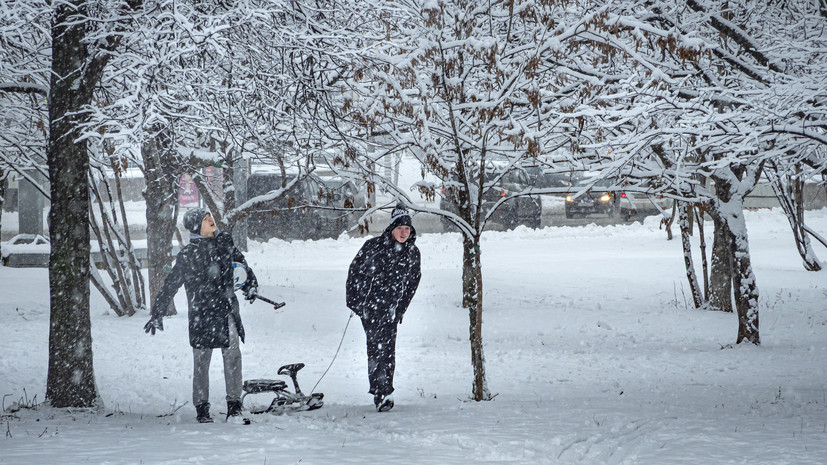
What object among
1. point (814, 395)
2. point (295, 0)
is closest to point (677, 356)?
point (814, 395)

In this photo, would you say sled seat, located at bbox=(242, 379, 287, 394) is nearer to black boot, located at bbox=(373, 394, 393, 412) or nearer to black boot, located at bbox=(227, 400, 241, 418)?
black boot, located at bbox=(227, 400, 241, 418)

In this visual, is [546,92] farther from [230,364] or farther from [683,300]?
[683,300]

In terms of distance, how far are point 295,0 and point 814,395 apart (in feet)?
20.3

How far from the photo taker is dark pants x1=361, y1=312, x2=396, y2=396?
612cm

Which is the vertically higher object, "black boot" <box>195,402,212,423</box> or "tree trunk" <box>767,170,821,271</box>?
"tree trunk" <box>767,170,821,271</box>

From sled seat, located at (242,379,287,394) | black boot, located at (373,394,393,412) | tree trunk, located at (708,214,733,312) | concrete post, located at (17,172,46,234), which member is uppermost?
concrete post, located at (17,172,46,234)

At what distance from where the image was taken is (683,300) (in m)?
13.1

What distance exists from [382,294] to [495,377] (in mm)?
2360

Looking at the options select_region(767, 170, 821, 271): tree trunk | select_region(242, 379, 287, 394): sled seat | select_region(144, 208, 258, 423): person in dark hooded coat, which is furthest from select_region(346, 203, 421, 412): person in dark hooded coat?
select_region(767, 170, 821, 271): tree trunk

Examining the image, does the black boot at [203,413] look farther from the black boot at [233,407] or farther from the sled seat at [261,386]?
the sled seat at [261,386]

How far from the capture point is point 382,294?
616 cm

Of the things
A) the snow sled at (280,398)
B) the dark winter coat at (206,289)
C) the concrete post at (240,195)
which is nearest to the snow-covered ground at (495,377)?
the snow sled at (280,398)

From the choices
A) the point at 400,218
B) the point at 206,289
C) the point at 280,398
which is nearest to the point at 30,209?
the point at 206,289

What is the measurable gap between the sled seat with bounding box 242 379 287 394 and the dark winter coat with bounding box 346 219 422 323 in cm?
94
